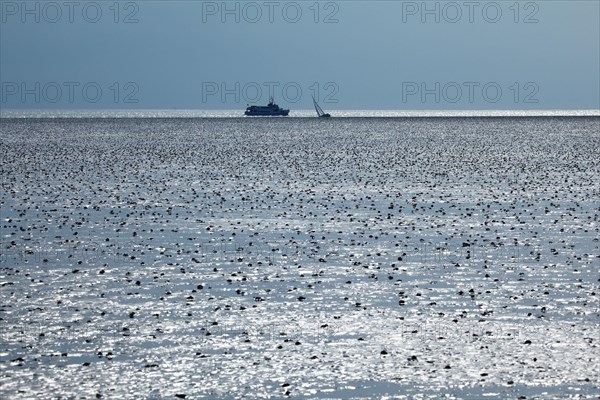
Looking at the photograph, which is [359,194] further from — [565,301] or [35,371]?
[35,371]

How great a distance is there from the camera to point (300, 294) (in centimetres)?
2431

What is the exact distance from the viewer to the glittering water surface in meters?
17.2

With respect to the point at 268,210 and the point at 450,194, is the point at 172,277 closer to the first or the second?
the point at 268,210

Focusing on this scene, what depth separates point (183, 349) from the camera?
19000 millimetres

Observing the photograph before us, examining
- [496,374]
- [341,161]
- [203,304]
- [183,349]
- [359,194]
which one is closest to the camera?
[496,374]

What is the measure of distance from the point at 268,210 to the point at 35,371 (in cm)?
2651

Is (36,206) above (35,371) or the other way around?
above

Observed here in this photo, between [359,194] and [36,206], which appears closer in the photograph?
[36,206]

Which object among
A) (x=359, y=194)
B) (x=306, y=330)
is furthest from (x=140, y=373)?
(x=359, y=194)

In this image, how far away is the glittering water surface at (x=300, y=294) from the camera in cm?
1725

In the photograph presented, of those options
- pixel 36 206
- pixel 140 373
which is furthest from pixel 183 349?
pixel 36 206

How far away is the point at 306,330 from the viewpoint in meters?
20.5

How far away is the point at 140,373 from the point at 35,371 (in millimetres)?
1773

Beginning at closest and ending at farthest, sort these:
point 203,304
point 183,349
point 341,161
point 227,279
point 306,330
Answer: point 183,349
point 306,330
point 203,304
point 227,279
point 341,161
